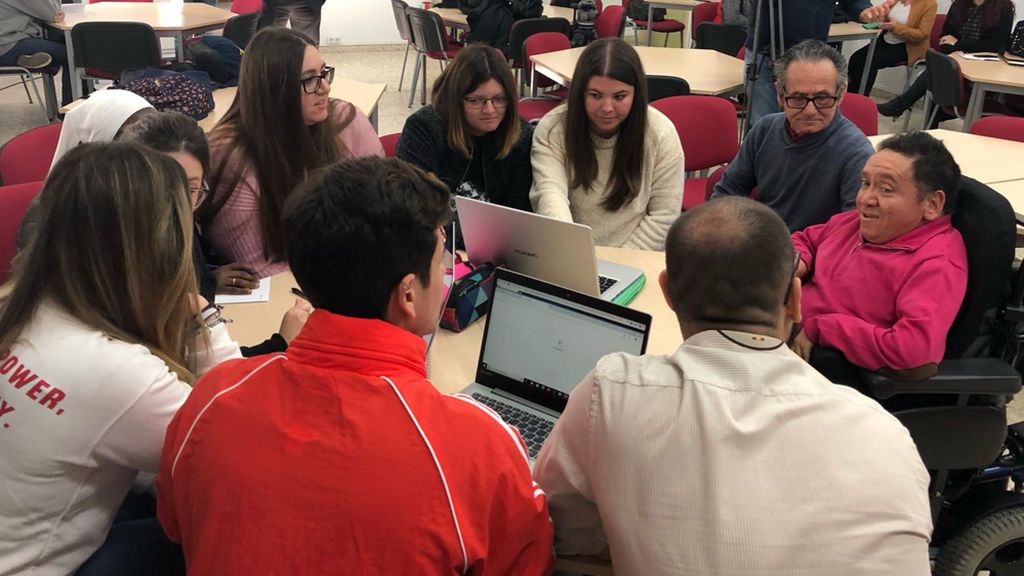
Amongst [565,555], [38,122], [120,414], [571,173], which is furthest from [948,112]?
[38,122]

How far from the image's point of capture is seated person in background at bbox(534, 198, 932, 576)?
0.93 m

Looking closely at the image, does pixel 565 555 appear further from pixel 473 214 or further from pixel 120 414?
pixel 473 214

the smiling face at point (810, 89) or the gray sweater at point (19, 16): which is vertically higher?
the smiling face at point (810, 89)

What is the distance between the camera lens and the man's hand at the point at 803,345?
76.8 inches

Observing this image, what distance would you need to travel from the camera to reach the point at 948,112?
5297 millimetres

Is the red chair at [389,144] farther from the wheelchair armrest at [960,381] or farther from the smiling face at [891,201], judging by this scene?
the wheelchair armrest at [960,381]

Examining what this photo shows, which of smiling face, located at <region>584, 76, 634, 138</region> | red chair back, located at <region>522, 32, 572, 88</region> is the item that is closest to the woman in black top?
red chair back, located at <region>522, 32, 572, 88</region>

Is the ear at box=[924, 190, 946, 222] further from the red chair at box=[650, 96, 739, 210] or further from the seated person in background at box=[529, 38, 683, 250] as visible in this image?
the red chair at box=[650, 96, 739, 210]

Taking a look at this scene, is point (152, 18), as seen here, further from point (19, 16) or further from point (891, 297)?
point (891, 297)

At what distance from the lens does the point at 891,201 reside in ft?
6.42

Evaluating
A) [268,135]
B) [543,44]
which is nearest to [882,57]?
[543,44]

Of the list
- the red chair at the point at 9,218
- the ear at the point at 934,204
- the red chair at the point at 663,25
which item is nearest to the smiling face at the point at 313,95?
the red chair at the point at 9,218

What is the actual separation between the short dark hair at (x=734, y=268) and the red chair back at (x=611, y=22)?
574 cm

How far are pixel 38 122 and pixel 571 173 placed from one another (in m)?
5.15
